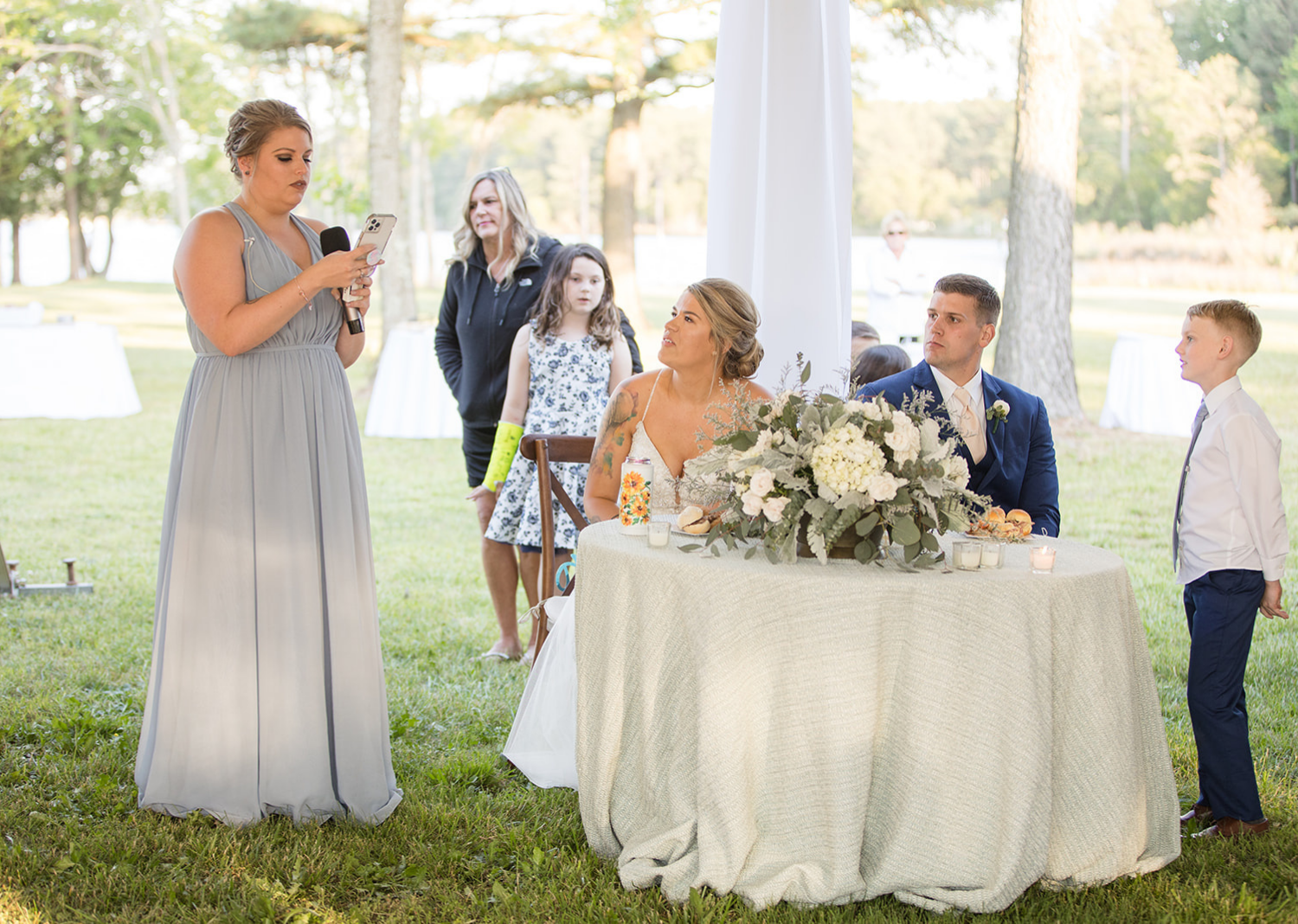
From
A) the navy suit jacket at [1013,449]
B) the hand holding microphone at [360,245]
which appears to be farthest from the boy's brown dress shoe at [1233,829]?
the hand holding microphone at [360,245]

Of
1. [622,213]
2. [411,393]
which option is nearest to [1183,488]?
[411,393]

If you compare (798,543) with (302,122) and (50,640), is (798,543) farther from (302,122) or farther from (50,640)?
(50,640)

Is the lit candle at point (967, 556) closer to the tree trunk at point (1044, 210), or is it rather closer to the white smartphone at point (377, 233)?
the white smartphone at point (377, 233)

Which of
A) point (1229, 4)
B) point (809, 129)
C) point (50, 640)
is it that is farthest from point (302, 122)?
point (1229, 4)

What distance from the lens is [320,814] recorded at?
10.1 ft

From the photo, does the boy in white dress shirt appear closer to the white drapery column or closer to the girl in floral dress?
the white drapery column

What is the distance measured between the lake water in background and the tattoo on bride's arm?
24813 mm

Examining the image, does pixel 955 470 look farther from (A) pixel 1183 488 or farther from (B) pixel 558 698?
(B) pixel 558 698

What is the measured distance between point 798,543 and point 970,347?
105 centimetres

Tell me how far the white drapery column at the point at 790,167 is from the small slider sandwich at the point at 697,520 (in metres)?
0.91

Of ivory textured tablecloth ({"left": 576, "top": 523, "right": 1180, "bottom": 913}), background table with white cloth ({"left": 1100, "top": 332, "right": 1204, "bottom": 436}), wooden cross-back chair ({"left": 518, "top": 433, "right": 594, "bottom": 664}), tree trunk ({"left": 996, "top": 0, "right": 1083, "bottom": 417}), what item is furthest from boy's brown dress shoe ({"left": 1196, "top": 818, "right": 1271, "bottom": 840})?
background table with white cloth ({"left": 1100, "top": 332, "right": 1204, "bottom": 436})

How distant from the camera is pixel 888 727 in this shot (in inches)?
98.8

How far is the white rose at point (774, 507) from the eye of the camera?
8.29 feet

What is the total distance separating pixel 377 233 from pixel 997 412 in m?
1.80
